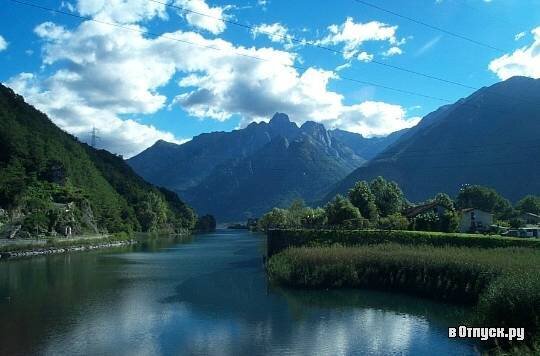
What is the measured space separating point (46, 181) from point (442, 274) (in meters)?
126

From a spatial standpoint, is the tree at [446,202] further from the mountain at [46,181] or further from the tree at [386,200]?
the mountain at [46,181]

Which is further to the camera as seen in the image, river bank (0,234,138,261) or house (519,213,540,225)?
house (519,213,540,225)

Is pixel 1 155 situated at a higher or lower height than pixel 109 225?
higher

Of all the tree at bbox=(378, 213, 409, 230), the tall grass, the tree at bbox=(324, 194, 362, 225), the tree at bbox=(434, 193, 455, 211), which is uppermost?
the tree at bbox=(434, 193, 455, 211)

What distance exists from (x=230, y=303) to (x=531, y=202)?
122 meters

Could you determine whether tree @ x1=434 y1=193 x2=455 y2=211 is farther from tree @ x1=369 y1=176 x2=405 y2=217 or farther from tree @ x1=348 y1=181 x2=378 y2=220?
tree @ x1=348 y1=181 x2=378 y2=220

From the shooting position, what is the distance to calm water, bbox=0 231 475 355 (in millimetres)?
25906

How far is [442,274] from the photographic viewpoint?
38.7m

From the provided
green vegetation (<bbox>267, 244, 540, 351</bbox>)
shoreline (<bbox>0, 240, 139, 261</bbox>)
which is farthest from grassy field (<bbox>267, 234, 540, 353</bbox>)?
shoreline (<bbox>0, 240, 139, 261</bbox>)

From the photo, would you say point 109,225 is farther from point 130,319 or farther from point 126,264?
point 130,319

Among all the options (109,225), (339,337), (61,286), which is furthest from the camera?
(109,225)

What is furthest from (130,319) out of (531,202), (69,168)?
(69,168)

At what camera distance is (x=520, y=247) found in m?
41.0

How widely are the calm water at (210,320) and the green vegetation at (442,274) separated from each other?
2.07 metres
